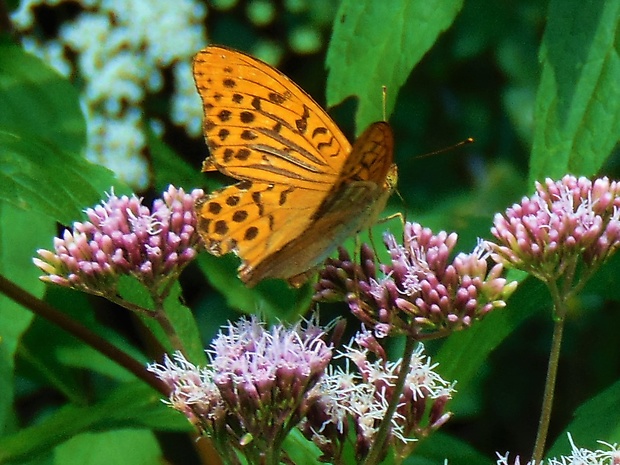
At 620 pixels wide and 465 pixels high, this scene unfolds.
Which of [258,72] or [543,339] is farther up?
[258,72]

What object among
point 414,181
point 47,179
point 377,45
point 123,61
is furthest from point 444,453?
point 123,61

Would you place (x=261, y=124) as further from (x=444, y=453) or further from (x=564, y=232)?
(x=444, y=453)

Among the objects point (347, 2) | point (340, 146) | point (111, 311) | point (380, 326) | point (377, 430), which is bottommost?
point (111, 311)

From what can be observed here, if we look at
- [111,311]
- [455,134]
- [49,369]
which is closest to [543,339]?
[455,134]

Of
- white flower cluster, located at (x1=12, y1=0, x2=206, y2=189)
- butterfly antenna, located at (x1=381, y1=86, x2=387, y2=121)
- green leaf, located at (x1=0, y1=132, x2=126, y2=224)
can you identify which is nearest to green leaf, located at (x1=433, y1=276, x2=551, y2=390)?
butterfly antenna, located at (x1=381, y1=86, x2=387, y2=121)

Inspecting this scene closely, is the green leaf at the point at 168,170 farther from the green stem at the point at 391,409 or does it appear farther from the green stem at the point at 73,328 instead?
the green stem at the point at 391,409

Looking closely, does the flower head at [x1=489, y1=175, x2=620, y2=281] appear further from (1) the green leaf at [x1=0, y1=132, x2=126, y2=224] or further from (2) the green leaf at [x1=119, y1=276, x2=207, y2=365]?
(1) the green leaf at [x1=0, y1=132, x2=126, y2=224]

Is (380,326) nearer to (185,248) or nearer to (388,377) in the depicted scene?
(388,377)
